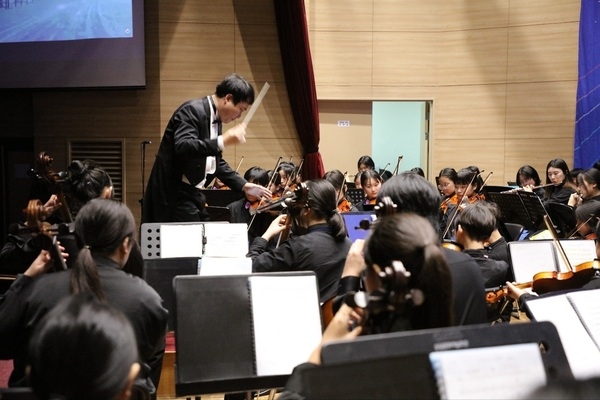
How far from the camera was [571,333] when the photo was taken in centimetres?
217

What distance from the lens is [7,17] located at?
7617mm

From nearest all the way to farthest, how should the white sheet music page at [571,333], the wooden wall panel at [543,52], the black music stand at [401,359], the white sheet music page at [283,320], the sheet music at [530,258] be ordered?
the black music stand at [401,359], the white sheet music page at [571,333], the white sheet music page at [283,320], the sheet music at [530,258], the wooden wall panel at [543,52]

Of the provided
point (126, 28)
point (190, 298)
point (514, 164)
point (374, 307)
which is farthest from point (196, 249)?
point (514, 164)

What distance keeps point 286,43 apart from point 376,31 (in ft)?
4.13

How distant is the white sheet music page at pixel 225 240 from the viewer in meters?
3.63

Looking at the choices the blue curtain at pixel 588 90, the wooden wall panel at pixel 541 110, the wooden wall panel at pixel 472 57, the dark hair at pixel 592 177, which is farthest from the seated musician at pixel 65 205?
the wooden wall panel at pixel 541 110

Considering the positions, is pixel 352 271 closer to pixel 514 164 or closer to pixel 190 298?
pixel 190 298

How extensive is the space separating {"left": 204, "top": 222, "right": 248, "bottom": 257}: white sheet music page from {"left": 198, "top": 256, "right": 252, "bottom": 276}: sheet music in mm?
470

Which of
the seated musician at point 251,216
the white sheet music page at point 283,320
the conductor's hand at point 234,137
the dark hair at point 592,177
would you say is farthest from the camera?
the dark hair at point 592,177

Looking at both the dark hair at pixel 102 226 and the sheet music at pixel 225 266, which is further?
the sheet music at pixel 225 266

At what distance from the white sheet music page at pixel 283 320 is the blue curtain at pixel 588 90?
247 inches

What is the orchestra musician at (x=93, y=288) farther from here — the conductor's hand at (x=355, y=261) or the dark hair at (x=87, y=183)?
the dark hair at (x=87, y=183)

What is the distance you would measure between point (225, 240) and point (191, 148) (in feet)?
1.87

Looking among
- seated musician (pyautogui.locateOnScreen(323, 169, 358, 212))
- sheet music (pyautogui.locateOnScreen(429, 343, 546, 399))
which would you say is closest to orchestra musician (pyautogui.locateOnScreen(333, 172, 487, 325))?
sheet music (pyautogui.locateOnScreen(429, 343, 546, 399))
